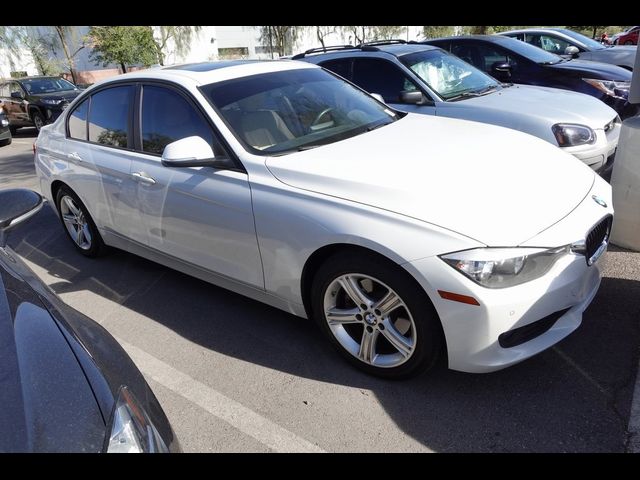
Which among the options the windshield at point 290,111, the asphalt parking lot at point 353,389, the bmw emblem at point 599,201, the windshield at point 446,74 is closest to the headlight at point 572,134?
the windshield at point 446,74

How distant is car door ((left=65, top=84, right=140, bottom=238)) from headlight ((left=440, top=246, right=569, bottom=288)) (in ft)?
8.18

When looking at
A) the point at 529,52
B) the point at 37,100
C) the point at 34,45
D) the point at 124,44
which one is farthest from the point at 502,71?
the point at 34,45

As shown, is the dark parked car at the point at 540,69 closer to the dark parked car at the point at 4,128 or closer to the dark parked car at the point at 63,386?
the dark parked car at the point at 63,386

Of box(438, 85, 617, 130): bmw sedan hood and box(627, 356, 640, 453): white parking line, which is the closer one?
box(627, 356, 640, 453): white parking line

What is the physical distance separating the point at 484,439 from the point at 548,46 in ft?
36.7

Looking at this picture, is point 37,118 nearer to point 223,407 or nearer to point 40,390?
point 223,407

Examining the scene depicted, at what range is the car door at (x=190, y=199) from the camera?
3.11 meters

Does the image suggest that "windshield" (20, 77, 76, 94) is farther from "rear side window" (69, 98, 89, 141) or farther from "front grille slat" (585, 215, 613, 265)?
"front grille slat" (585, 215, 613, 265)

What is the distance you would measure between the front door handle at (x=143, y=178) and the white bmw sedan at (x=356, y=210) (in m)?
0.02

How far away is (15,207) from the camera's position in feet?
8.58

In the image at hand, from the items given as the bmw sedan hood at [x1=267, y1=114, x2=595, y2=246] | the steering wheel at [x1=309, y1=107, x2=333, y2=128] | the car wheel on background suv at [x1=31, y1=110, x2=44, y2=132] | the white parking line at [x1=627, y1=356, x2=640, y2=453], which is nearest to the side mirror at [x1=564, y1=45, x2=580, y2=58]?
the bmw sedan hood at [x1=267, y1=114, x2=595, y2=246]

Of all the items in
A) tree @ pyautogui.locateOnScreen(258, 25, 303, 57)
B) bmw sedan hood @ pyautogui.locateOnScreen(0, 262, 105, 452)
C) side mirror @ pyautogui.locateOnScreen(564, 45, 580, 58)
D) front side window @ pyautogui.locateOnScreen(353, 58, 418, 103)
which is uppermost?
front side window @ pyautogui.locateOnScreen(353, 58, 418, 103)

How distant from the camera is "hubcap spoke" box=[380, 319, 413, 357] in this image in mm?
2652

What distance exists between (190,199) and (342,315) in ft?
4.11
